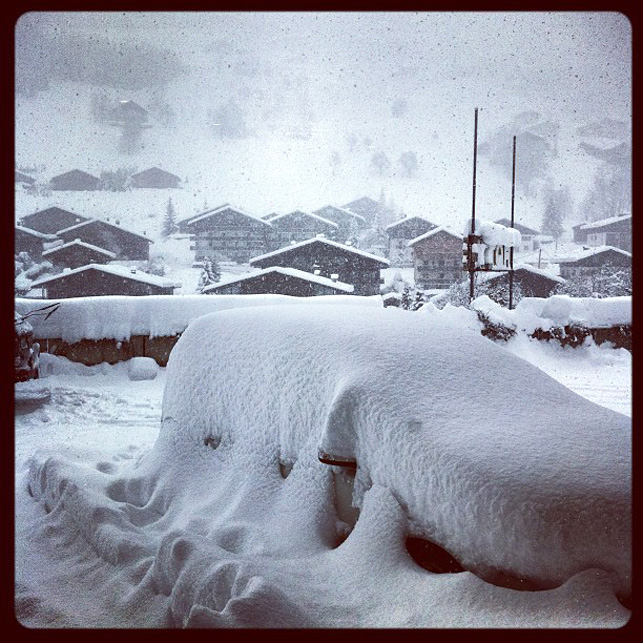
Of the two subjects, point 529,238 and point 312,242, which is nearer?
point 312,242

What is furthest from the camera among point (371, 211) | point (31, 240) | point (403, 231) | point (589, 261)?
point (371, 211)

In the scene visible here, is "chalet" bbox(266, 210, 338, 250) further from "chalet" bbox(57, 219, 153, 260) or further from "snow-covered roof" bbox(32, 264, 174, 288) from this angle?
"snow-covered roof" bbox(32, 264, 174, 288)

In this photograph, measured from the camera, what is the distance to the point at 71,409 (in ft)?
27.8

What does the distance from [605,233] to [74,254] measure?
19615 millimetres

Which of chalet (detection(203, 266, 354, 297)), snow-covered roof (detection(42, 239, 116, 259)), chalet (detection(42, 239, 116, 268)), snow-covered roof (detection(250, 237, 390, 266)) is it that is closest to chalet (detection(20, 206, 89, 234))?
snow-covered roof (detection(42, 239, 116, 259))

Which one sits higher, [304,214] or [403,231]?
[304,214]

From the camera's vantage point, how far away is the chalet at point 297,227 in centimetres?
2420

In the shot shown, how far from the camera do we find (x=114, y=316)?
39.3ft

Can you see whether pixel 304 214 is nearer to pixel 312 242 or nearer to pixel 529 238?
pixel 312 242

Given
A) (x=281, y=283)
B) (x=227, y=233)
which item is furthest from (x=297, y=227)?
(x=281, y=283)

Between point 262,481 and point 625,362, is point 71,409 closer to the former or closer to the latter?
point 262,481

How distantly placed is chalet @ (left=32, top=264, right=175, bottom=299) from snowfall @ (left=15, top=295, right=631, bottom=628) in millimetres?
13576

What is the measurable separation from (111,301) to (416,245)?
44.5 feet
